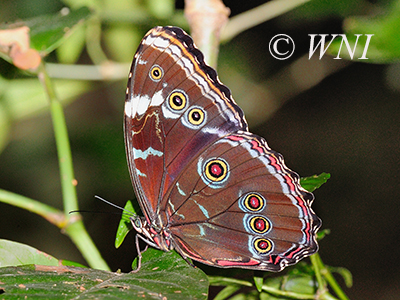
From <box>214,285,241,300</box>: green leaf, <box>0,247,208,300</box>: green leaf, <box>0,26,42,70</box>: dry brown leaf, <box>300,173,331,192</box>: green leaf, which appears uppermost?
<box>0,26,42,70</box>: dry brown leaf

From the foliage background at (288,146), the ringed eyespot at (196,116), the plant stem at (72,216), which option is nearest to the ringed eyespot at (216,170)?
the ringed eyespot at (196,116)

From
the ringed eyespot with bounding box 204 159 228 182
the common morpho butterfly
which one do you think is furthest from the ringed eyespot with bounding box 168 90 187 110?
the ringed eyespot with bounding box 204 159 228 182

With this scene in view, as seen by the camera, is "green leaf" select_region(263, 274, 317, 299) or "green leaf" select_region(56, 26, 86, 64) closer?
"green leaf" select_region(263, 274, 317, 299)

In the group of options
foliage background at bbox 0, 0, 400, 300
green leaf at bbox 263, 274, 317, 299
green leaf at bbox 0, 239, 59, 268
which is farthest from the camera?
foliage background at bbox 0, 0, 400, 300

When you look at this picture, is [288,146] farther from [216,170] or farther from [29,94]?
[216,170]

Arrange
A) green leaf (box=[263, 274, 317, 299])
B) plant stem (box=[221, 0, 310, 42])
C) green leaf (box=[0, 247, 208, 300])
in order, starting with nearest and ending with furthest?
green leaf (box=[0, 247, 208, 300]), green leaf (box=[263, 274, 317, 299]), plant stem (box=[221, 0, 310, 42])

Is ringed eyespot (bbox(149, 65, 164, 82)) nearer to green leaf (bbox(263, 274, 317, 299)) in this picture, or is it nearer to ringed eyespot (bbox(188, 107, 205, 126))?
ringed eyespot (bbox(188, 107, 205, 126))

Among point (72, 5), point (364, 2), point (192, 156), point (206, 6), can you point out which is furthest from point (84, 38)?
point (364, 2)
